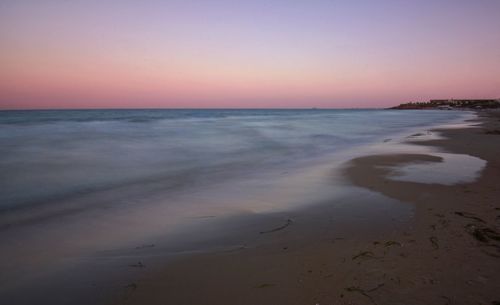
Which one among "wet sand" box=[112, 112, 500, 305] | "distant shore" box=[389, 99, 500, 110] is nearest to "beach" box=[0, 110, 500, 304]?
"wet sand" box=[112, 112, 500, 305]

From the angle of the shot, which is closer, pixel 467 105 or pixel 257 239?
pixel 257 239

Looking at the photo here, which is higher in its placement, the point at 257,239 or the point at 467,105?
the point at 467,105

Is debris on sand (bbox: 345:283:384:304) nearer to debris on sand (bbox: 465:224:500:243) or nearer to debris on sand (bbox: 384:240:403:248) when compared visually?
debris on sand (bbox: 384:240:403:248)

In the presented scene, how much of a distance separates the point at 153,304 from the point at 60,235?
105 inches

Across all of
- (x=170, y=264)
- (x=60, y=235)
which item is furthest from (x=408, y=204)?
(x=60, y=235)

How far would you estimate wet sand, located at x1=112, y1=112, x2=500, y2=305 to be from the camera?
2967 mm

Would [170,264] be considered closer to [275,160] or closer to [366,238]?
[366,238]

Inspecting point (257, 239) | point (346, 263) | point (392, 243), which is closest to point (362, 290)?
point (346, 263)

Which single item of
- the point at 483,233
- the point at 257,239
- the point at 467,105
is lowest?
the point at 257,239

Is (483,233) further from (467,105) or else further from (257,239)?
(467,105)

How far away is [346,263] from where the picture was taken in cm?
354

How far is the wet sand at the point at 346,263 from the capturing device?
9.73ft

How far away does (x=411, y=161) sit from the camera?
10922 mm

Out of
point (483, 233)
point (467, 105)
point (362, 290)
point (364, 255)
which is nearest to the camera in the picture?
point (362, 290)
